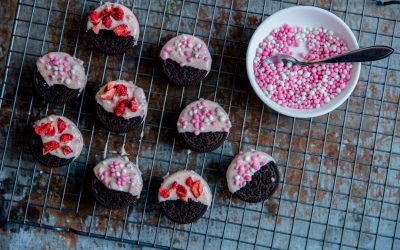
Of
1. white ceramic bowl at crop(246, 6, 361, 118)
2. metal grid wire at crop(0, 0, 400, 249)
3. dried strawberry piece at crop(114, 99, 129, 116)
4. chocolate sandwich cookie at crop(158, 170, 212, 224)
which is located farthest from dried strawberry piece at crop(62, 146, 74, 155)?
white ceramic bowl at crop(246, 6, 361, 118)

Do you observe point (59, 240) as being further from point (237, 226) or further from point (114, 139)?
point (237, 226)

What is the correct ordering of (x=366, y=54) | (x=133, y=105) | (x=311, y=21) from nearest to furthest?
(x=366, y=54) → (x=133, y=105) → (x=311, y=21)

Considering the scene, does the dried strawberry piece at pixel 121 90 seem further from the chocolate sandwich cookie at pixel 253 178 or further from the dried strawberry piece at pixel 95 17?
the chocolate sandwich cookie at pixel 253 178

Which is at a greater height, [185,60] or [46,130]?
[185,60]

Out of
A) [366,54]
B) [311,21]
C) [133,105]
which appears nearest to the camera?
[366,54]

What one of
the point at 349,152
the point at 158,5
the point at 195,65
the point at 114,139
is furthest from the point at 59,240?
the point at 349,152

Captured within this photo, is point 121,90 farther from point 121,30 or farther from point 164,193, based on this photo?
point 164,193

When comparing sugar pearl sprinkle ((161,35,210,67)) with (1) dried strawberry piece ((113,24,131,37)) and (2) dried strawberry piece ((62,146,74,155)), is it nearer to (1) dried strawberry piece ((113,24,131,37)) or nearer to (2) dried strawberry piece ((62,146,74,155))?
(1) dried strawberry piece ((113,24,131,37))

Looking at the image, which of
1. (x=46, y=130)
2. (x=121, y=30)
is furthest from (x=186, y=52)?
(x=46, y=130)
